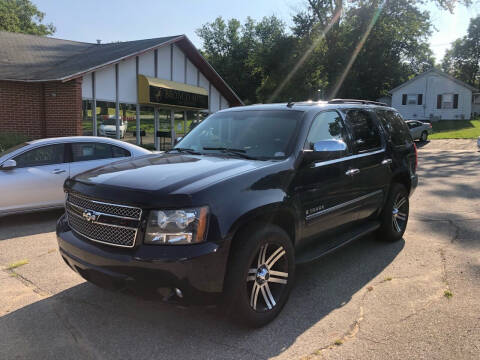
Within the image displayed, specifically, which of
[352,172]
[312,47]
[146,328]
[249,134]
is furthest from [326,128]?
[312,47]

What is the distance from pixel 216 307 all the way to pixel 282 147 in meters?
1.64

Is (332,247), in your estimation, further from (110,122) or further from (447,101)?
(447,101)

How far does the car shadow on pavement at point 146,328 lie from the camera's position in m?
2.95

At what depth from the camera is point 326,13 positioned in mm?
37844

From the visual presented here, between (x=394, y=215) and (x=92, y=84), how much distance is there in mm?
11734

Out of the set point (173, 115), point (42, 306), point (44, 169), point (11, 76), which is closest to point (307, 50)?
point (173, 115)

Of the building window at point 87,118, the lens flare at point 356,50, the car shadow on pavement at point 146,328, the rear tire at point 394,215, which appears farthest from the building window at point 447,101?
the car shadow on pavement at point 146,328

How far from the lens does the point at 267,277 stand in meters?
3.30

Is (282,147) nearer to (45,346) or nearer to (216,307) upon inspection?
(216,307)

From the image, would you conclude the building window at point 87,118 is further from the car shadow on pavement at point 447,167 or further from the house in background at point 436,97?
the house in background at point 436,97

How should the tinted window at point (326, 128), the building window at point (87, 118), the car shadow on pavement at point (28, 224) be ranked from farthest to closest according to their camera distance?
the building window at point (87, 118), the car shadow on pavement at point (28, 224), the tinted window at point (326, 128)

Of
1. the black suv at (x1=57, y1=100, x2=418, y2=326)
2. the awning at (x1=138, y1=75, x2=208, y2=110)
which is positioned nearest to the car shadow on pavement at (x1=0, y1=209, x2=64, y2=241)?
the black suv at (x1=57, y1=100, x2=418, y2=326)

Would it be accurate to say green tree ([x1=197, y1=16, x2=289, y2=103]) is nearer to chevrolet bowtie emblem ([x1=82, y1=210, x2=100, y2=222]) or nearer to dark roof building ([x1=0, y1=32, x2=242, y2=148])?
dark roof building ([x1=0, y1=32, x2=242, y2=148])

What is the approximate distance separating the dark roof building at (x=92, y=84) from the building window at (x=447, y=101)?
31755 millimetres
